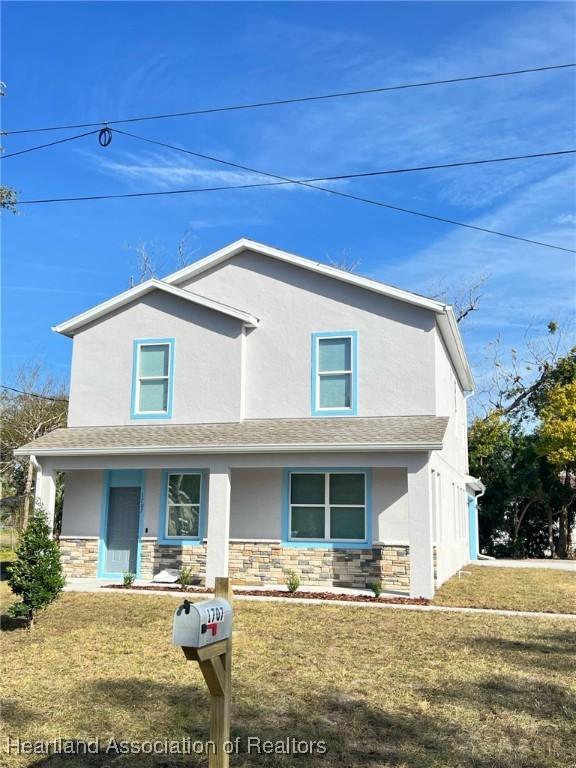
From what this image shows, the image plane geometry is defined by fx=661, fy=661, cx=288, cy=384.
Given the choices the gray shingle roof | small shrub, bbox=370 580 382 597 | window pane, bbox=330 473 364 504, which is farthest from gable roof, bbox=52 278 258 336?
small shrub, bbox=370 580 382 597

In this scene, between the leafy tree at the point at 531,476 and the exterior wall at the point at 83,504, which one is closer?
the exterior wall at the point at 83,504

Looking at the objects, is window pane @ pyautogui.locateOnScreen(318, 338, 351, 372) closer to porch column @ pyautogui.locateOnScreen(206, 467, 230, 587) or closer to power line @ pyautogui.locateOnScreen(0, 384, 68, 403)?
porch column @ pyautogui.locateOnScreen(206, 467, 230, 587)

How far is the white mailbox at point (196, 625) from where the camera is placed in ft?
12.5

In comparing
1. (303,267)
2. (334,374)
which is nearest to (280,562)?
(334,374)

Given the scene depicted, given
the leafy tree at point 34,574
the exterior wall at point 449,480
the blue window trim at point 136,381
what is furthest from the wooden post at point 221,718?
the blue window trim at point 136,381

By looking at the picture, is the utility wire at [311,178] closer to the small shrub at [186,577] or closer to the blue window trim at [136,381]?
the blue window trim at [136,381]

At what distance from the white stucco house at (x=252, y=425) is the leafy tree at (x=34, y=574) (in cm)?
403

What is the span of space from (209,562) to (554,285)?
1027 inches

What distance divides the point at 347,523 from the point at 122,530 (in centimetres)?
546

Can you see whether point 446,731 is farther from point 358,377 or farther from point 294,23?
point 294,23

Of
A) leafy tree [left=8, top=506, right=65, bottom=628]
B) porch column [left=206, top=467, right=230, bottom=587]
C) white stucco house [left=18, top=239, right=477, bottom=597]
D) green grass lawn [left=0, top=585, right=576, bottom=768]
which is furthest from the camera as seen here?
white stucco house [left=18, top=239, right=477, bottom=597]

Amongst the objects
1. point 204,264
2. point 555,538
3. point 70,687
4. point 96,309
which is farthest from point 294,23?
point 555,538

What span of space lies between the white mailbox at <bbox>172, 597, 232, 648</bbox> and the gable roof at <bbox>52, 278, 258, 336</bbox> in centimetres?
1192

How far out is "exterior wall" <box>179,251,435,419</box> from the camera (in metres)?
14.9
